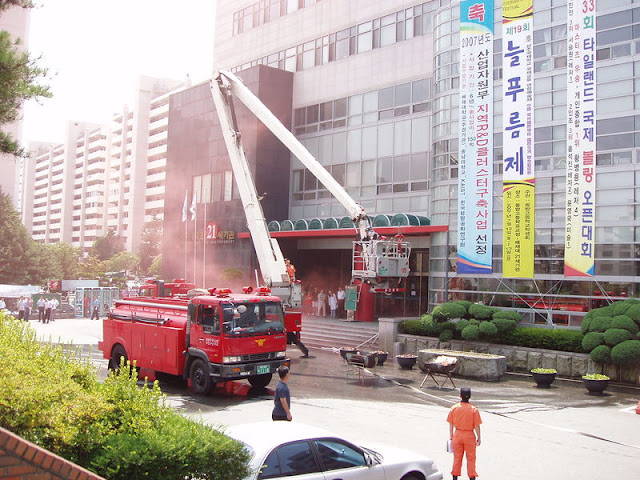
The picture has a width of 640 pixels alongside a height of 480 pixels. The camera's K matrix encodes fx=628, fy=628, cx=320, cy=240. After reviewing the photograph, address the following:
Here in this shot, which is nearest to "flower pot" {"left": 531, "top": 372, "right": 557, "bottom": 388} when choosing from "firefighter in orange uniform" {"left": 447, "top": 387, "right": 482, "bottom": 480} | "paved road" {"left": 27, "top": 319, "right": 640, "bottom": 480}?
"paved road" {"left": 27, "top": 319, "right": 640, "bottom": 480}

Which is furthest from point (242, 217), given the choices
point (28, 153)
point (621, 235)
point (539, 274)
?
point (28, 153)

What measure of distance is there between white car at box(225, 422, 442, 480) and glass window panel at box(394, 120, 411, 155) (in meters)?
26.1

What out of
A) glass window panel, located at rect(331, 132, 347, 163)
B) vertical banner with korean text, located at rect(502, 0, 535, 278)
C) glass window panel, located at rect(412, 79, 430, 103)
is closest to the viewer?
vertical banner with korean text, located at rect(502, 0, 535, 278)

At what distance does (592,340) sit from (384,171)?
55.0 feet

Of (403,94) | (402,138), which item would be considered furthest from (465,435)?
(403,94)

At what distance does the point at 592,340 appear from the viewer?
19281mm

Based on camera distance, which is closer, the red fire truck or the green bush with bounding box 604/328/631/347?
the red fire truck

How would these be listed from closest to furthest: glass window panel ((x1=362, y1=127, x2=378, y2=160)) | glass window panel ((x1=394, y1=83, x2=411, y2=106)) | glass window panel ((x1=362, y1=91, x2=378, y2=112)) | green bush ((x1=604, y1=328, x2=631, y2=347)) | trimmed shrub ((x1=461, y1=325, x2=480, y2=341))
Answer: green bush ((x1=604, y1=328, x2=631, y2=347))
trimmed shrub ((x1=461, y1=325, x2=480, y2=341))
glass window panel ((x1=394, y1=83, x2=411, y2=106))
glass window panel ((x1=362, y1=127, x2=378, y2=160))
glass window panel ((x1=362, y1=91, x2=378, y2=112))

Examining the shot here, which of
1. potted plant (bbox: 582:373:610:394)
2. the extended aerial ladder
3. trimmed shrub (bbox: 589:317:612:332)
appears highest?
the extended aerial ladder

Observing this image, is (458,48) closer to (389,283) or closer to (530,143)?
(530,143)

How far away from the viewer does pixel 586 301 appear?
888 inches

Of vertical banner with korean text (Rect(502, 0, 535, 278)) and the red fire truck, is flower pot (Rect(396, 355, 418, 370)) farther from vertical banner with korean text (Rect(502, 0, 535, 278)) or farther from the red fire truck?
the red fire truck

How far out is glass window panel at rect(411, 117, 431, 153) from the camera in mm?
31922

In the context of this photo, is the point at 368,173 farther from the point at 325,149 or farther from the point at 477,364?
the point at 477,364
